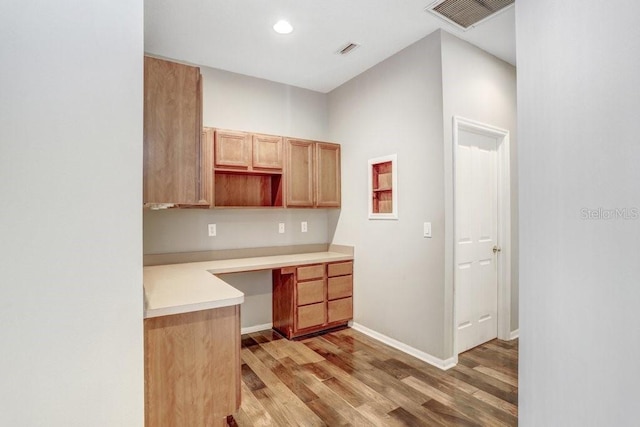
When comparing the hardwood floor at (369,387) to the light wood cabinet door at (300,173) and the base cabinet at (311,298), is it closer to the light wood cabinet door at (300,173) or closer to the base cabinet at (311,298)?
the base cabinet at (311,298)

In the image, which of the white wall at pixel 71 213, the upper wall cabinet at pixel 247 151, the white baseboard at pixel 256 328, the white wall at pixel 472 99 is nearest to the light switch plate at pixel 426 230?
the white wall at pixel 472 99

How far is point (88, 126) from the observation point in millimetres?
1228

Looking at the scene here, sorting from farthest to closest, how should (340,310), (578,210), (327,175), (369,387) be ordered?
(327,175) < (340,310) < (369,387) < (578,210)

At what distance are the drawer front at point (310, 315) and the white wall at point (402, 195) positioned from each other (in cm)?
48

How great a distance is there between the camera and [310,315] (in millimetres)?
3385

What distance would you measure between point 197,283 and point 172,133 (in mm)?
997

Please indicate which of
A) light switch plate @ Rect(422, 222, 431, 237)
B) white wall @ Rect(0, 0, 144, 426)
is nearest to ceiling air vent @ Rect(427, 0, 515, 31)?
light switch plate @ Rect(422, 222, 431, 237)

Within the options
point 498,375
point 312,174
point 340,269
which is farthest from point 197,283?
point 498,375

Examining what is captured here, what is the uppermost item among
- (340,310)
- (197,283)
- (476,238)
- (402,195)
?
(402,195)

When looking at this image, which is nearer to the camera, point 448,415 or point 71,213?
point 71,213

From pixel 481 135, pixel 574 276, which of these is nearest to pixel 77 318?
pixel 574 276

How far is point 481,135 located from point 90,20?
10.5ft

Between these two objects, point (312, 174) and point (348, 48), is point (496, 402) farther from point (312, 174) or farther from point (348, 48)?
point (348, 48)

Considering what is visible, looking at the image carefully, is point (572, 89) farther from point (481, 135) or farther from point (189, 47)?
point (189, 47)
